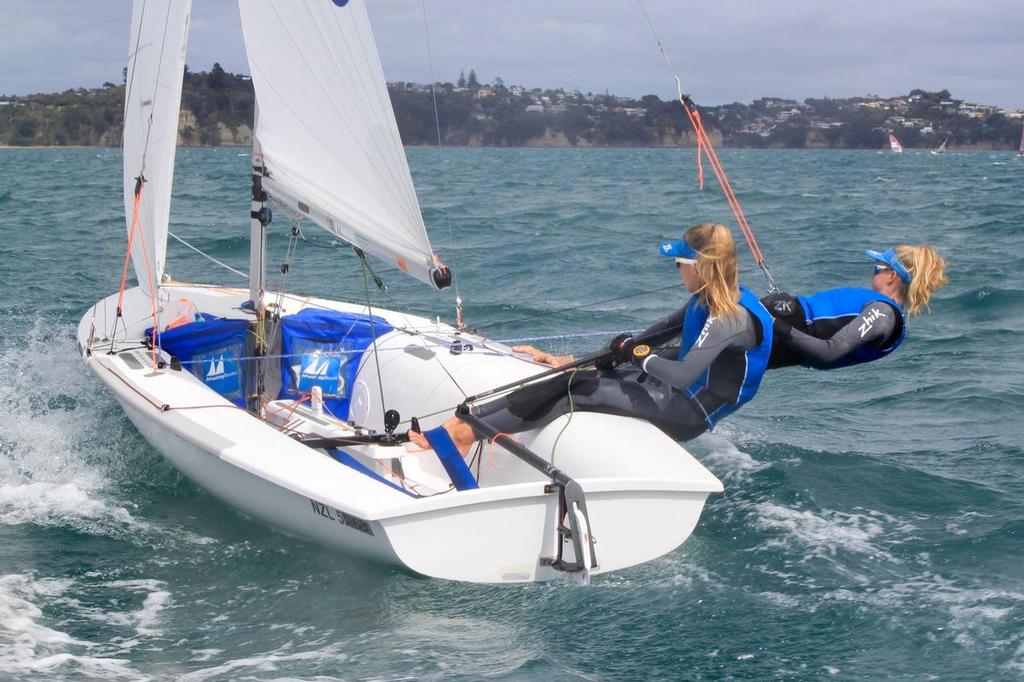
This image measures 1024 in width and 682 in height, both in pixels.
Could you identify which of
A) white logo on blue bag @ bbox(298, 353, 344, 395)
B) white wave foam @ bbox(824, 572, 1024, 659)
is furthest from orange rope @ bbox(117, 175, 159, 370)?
white wave foam @ bbox(824, 572, 1024, 659)

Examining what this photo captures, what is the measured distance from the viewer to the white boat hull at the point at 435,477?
313 cm

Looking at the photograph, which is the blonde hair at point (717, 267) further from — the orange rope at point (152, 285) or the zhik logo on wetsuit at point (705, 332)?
the orange rope at point (152, 285)

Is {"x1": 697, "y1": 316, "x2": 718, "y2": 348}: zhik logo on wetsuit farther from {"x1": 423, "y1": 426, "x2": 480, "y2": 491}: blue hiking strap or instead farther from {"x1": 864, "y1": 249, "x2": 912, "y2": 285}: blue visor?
{"x1": 423, "y1": 426, "x2": 480, "y2": 491}: blue hiking strap

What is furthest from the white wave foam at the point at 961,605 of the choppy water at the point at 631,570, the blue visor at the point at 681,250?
the blue visor at the point at 681,250

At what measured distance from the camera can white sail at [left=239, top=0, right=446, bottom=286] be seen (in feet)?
12.8

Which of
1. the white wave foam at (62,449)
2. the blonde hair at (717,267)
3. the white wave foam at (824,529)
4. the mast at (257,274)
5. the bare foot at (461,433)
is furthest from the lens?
the mast at (257,274)

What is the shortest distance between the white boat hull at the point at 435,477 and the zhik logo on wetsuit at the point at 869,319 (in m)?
0.68

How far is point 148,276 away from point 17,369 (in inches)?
53.8

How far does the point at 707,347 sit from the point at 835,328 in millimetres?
525

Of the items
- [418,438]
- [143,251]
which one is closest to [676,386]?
[418,438]

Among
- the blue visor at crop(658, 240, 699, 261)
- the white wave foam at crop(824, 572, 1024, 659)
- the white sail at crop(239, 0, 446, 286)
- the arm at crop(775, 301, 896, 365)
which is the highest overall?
the white sail at crop(239, 0, 446, 286)

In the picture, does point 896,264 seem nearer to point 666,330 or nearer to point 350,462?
point 666,330

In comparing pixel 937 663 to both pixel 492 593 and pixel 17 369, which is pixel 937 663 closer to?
pixel 492 593

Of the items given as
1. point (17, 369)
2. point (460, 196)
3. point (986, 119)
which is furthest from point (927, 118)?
point (17, 369)
